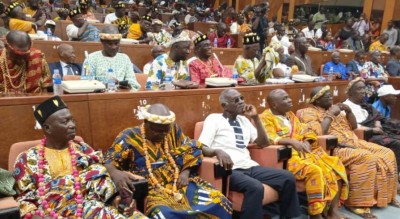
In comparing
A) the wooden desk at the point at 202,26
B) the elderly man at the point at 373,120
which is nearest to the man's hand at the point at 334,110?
the elderly man at the point at 373,120

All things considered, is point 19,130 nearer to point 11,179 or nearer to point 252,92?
point 11,179

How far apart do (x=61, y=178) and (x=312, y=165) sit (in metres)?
1.95

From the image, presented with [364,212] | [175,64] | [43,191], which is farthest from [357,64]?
[43,191]

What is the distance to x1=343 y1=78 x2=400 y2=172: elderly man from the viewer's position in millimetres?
4176

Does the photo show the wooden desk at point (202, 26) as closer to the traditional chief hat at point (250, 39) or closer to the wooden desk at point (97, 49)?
the wooden desk at point (97, 49)

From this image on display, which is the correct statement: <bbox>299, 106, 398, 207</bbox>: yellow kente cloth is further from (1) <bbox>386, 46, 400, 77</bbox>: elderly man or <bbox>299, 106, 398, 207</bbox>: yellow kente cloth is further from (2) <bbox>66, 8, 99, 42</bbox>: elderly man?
(1) <bbox>386, 46, 400, 77</bbox>: elderly man

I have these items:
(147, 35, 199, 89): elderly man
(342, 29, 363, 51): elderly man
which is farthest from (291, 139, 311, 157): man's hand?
(342, 29, 363, 51): elderly man

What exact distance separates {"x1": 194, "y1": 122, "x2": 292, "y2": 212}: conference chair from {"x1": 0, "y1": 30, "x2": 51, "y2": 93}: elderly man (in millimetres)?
1370

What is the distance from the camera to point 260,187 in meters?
2.71

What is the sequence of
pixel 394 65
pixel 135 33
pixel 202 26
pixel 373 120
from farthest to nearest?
pixel 202 26 < pixel 394 65 < pixel 135 33 < pixel 373 120

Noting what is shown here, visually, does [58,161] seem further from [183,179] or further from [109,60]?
[109,60]

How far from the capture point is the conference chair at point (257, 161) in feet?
8.78

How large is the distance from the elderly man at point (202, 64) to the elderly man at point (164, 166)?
1495 mm

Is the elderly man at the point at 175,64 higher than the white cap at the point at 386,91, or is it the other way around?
the elderly man at the point at 175,64
